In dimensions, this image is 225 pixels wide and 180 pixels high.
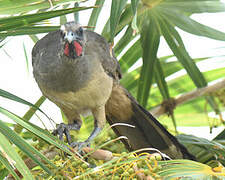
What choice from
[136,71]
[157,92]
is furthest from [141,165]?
[157,92]

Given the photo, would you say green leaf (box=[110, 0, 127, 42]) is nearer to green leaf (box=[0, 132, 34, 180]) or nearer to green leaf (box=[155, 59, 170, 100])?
green leaf (box=[0, 132, 34, 180])

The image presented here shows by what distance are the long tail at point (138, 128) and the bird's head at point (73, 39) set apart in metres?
0.74

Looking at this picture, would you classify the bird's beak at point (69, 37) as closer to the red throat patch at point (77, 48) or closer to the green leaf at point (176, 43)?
the red throat patch at point (77, 48)

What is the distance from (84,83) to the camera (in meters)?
2.62

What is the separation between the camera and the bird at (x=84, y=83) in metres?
2.50

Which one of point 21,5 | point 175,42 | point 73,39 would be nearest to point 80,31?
point 73,39

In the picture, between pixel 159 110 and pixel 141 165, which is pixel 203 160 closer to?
pixel 159 110

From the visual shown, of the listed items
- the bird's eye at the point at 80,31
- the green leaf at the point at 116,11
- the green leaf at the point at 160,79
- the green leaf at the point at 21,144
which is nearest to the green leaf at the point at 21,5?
the green leaf at the point at 116,11

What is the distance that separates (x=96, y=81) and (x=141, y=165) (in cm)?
125

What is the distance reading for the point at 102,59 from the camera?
2797 millimetres

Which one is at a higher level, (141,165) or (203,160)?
(141,165)

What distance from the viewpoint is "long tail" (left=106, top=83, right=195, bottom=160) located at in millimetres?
2791

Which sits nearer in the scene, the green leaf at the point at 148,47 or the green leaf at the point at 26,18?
the green leaf at the point at 26,18

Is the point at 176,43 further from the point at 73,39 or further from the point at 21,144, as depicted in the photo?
the point at 21,144
